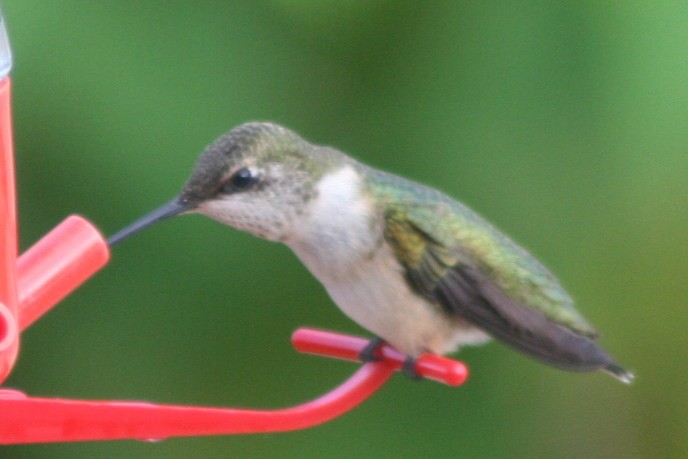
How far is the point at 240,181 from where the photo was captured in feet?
9.84

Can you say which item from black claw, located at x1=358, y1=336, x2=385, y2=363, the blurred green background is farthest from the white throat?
the blurred green background

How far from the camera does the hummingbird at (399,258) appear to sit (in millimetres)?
3168

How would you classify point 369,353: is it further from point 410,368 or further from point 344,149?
point 344,149

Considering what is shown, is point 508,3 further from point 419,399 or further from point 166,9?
point 419,399

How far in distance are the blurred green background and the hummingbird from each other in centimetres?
57

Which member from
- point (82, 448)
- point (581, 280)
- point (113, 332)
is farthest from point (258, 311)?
point (581, 280)

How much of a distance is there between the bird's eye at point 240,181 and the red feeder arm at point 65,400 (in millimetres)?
508

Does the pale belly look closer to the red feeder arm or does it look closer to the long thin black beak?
the red feeder arm

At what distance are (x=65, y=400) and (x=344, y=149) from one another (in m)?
2.01

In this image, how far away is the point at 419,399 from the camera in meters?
4.48

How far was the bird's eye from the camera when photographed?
2.96 m

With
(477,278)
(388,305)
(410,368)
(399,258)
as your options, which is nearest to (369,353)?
(410,368)

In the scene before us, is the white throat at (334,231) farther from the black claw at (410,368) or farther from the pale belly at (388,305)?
the black claw at (410,368)

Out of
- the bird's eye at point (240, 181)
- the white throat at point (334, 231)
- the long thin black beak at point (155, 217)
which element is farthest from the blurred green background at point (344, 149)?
the long thin black beak at point (155, 217)
